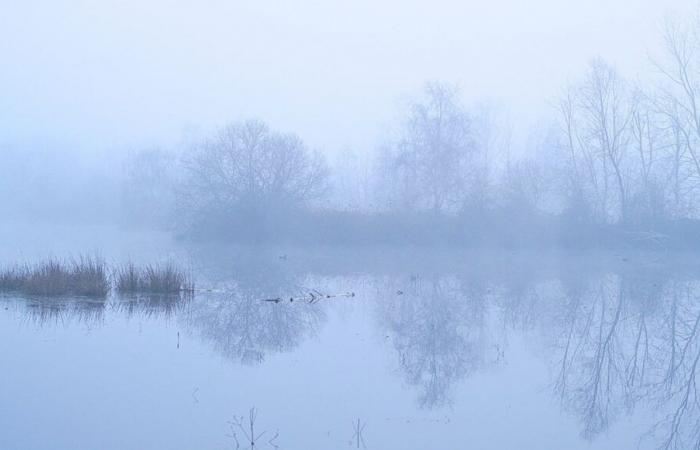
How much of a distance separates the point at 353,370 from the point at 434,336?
9.59 ft

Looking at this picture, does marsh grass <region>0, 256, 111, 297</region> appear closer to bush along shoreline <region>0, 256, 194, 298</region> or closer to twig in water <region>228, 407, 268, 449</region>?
bush along shoreline <region>0, 256, 194, 298</region>

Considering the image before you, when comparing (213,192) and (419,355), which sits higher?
(213,192)

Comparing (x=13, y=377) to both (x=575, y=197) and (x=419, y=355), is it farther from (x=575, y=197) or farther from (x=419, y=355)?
(x=575, y=197)

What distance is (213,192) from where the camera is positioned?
40.9 metres

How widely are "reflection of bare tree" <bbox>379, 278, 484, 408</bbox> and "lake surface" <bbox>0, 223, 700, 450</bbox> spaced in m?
0.05

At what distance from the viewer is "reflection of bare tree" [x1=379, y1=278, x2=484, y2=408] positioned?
31.6ft

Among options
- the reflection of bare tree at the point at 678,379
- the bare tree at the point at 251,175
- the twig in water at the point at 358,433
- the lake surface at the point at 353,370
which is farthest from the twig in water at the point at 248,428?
the bare tree at the point at 251,175

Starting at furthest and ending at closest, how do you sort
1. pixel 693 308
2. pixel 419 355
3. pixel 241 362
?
pixel 693 308
pixel 419 355
pixel 241 362

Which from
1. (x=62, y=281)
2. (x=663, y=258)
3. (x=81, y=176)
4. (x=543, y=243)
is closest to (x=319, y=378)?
(x=62, y=281)

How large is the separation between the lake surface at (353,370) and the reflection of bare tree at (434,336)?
1.9 inches

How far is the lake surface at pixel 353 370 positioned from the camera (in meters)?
7.34

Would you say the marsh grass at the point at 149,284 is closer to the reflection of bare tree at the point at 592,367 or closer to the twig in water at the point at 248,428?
the reflection of bare tree at the point at 592,367

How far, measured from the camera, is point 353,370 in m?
10.0

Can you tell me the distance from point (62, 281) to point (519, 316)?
959 cm
